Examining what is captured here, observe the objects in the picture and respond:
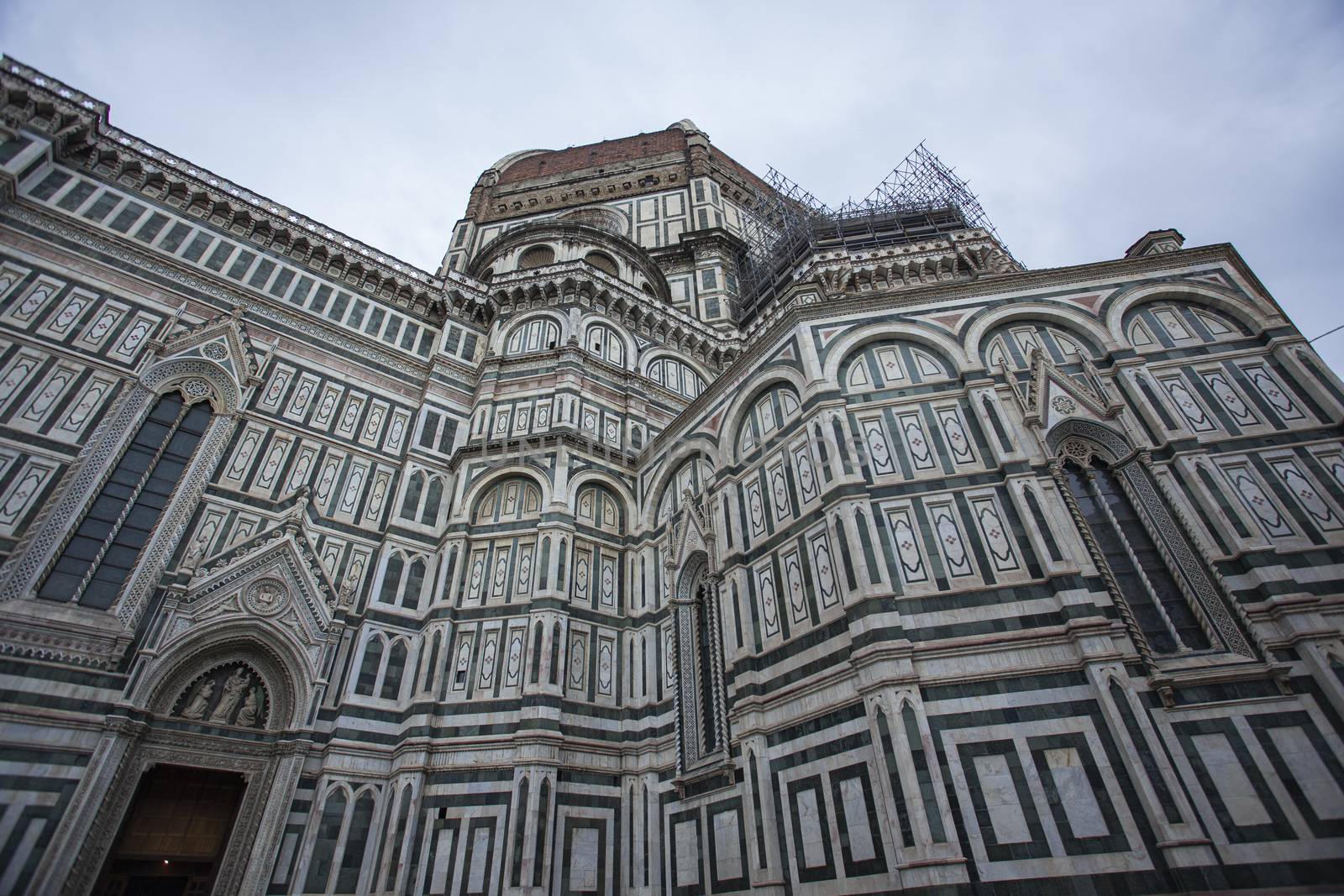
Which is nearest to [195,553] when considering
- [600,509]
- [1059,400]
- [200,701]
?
[200,701]

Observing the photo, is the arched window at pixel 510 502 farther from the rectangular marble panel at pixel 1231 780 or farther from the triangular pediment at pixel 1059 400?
the rectangular marble panel at pixel 1231 780

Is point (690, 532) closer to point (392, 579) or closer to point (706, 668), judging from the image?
point (706, 668)

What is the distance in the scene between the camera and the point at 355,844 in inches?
459

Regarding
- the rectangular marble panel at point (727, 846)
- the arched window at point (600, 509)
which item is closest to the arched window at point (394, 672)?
the arched window at point (600, 509)

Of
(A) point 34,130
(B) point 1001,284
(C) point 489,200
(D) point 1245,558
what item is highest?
(C) point 489,200

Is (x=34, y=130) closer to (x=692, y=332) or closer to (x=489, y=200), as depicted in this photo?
(x=692, y=332)

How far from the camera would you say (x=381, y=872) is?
1131 centimetres

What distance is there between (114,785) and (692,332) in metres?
17.2

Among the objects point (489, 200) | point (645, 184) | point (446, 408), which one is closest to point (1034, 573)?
point (446, 408)

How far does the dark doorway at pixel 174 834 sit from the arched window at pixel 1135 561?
14478 millimetres

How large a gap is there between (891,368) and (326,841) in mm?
12609

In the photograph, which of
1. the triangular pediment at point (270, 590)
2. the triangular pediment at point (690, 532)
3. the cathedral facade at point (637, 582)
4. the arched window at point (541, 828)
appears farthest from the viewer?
the triangular pediment at point (690, 532)

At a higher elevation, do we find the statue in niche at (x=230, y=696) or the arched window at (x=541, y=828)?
the statue in niche at (x=230, y=696)

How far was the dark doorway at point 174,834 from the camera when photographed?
10.7 m
